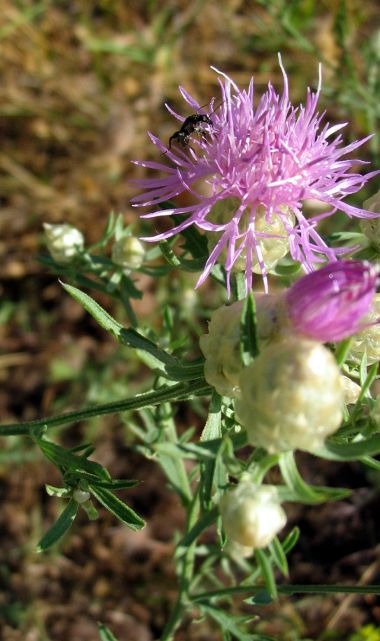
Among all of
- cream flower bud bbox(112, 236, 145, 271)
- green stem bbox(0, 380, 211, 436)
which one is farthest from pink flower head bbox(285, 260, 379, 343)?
cream flower bud bbox(112, 236, 145, 271)

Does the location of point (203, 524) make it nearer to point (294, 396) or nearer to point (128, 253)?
point (294, 396)

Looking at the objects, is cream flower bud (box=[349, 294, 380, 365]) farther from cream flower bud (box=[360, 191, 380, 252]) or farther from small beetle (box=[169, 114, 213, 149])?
small beetle (box=[169, 114, 213, 149])

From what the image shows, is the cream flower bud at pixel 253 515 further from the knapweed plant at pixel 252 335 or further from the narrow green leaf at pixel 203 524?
the narrow green leaf at pixel 203 524

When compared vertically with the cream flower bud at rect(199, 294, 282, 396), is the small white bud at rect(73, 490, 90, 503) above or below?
below

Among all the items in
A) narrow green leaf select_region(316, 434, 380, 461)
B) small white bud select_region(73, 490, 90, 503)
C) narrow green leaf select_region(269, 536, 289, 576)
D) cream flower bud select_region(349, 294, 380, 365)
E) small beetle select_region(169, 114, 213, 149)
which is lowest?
small white bud select_region(73, 490, 90, 503)

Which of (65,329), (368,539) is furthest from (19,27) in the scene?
(368,539)

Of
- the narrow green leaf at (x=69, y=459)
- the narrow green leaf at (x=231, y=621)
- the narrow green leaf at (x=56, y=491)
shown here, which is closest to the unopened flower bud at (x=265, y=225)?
the narrow green leaf at (x=69, y=459)
